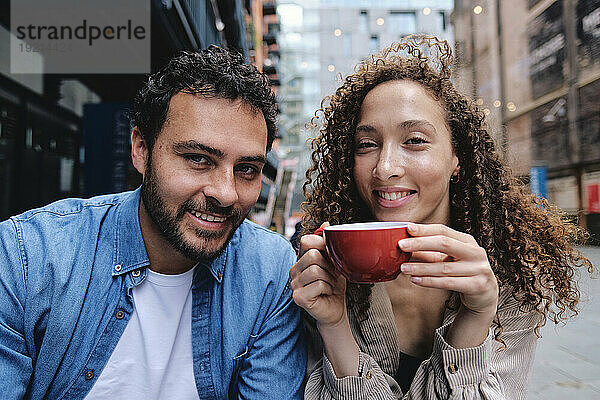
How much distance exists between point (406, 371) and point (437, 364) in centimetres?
25

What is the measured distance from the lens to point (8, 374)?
4.44ft

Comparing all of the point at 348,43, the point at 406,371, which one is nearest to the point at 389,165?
the point at 406,371

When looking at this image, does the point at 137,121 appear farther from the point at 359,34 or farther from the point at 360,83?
the point at 359,34

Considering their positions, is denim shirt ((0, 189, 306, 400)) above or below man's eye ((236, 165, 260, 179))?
below

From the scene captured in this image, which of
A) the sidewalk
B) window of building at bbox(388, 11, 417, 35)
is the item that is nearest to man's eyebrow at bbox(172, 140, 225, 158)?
the sidewalk

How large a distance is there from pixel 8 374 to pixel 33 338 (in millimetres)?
139

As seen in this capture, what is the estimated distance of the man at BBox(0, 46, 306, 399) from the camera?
59.5 inches

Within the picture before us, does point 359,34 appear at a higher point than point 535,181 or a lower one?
higher

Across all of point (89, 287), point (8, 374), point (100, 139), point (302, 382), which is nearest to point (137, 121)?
point (89, 287)

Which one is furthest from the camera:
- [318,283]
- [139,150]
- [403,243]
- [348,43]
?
[348,43]

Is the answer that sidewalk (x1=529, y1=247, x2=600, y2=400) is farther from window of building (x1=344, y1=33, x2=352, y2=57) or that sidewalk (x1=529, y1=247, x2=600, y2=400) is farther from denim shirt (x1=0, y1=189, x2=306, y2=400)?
window of building (x1=344, y1=33, x2=352, y2=57)

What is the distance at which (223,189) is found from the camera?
1532mm

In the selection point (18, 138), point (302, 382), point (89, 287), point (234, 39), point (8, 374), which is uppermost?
point (234, 39)

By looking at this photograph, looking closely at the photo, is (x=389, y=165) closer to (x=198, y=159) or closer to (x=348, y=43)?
(x=198, y=159)
